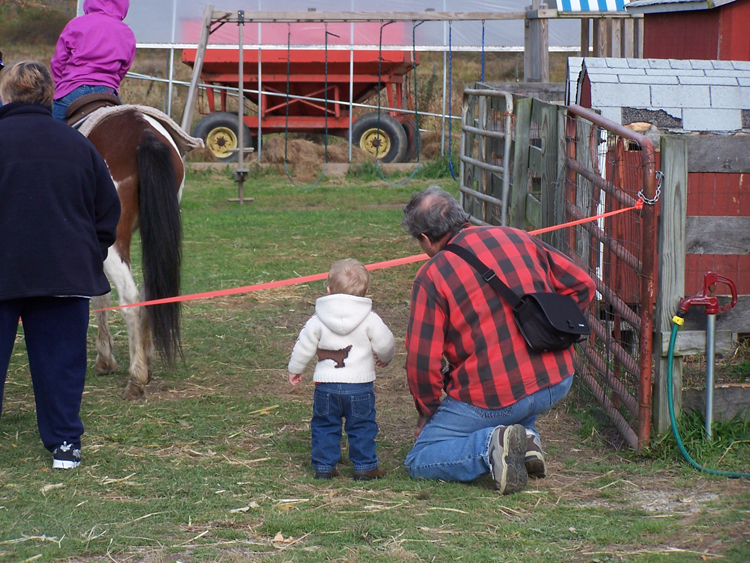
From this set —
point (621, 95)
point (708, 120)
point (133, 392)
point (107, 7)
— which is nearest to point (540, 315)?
point (133, 392)

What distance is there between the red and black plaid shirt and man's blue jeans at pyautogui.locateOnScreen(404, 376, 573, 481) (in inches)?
1.7

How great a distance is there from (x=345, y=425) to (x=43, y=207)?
160 cm

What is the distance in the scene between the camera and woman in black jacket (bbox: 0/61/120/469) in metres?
3.61

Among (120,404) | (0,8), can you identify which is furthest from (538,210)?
(0,8)

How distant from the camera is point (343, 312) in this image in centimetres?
351

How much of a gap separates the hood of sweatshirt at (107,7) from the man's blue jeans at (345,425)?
3.97 metres

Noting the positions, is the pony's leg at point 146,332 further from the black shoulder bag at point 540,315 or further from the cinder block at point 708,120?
the cinder block at point 708,120

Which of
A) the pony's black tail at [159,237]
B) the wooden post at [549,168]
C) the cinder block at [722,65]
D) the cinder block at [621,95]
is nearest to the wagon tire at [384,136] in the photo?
the cinder block at [722,65]

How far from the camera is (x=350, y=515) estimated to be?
3260mm

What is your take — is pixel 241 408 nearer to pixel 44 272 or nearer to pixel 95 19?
pixel 44 272

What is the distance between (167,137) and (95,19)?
4.41 feet

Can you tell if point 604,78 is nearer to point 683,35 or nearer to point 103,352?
point 683,35

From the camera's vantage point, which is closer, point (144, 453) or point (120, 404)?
point (144, 453)

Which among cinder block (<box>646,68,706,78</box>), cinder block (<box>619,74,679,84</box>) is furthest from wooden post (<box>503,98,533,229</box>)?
cinder block (<box>646,68,706,78</box>)
